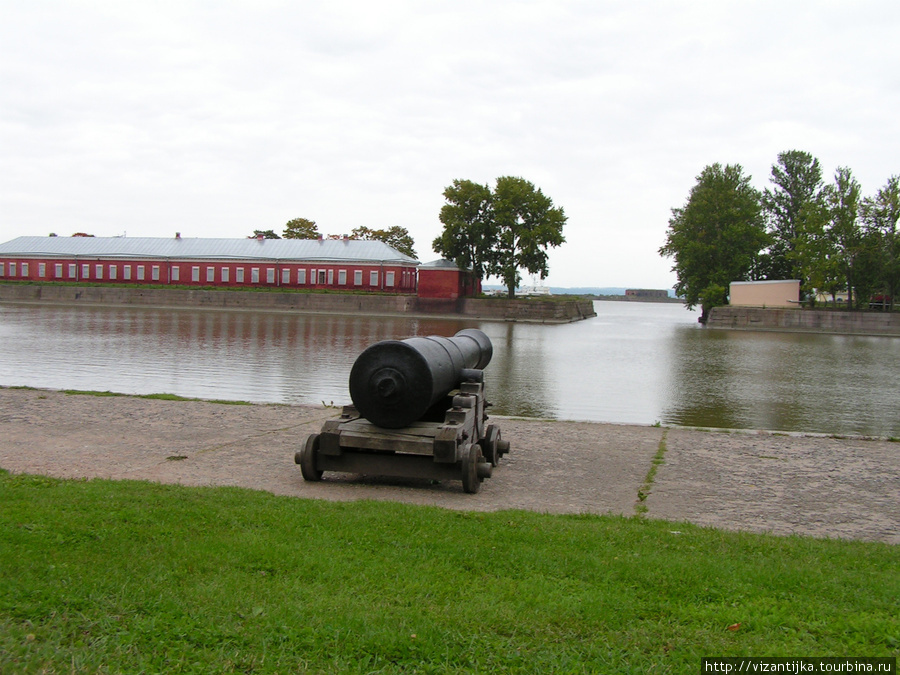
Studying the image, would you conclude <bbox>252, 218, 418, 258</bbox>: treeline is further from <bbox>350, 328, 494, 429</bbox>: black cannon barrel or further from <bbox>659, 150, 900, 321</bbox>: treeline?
<bbox>350, 328, 494, 429</bbox>: black cannon barrel

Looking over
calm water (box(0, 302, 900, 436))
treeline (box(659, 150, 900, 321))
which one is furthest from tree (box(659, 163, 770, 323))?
calm water (box(0, 302, 900, 436))

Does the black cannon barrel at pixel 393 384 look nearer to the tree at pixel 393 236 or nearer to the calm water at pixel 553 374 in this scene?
the calm water at pixel 553 374

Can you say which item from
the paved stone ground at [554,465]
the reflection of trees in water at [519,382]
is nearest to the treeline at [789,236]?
the reflection of trees in water at [519,382]

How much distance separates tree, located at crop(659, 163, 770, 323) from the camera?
6288 cm

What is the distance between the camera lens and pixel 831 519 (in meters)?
6.54

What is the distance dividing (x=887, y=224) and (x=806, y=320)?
31.3 feet

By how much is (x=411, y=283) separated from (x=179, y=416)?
62.2m

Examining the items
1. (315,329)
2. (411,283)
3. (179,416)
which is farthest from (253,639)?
(411,283)

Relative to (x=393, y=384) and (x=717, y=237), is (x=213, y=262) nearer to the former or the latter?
(x=717, y=237)

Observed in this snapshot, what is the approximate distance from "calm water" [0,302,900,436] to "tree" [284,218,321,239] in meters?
60.9

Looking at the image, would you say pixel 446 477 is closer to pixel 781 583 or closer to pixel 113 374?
pixel 781 583

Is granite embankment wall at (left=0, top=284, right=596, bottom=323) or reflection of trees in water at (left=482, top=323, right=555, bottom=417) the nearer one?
reflection of trees in water at (left=482, top=323, right=555, bottom=417)

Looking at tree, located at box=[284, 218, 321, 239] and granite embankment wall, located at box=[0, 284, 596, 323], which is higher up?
tree, located at box=[284, 218, 321, 239]

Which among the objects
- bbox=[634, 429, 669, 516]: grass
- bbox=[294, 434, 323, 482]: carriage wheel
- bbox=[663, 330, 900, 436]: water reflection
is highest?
bbox=[294, 434, 323, 482]: carriage wheel
